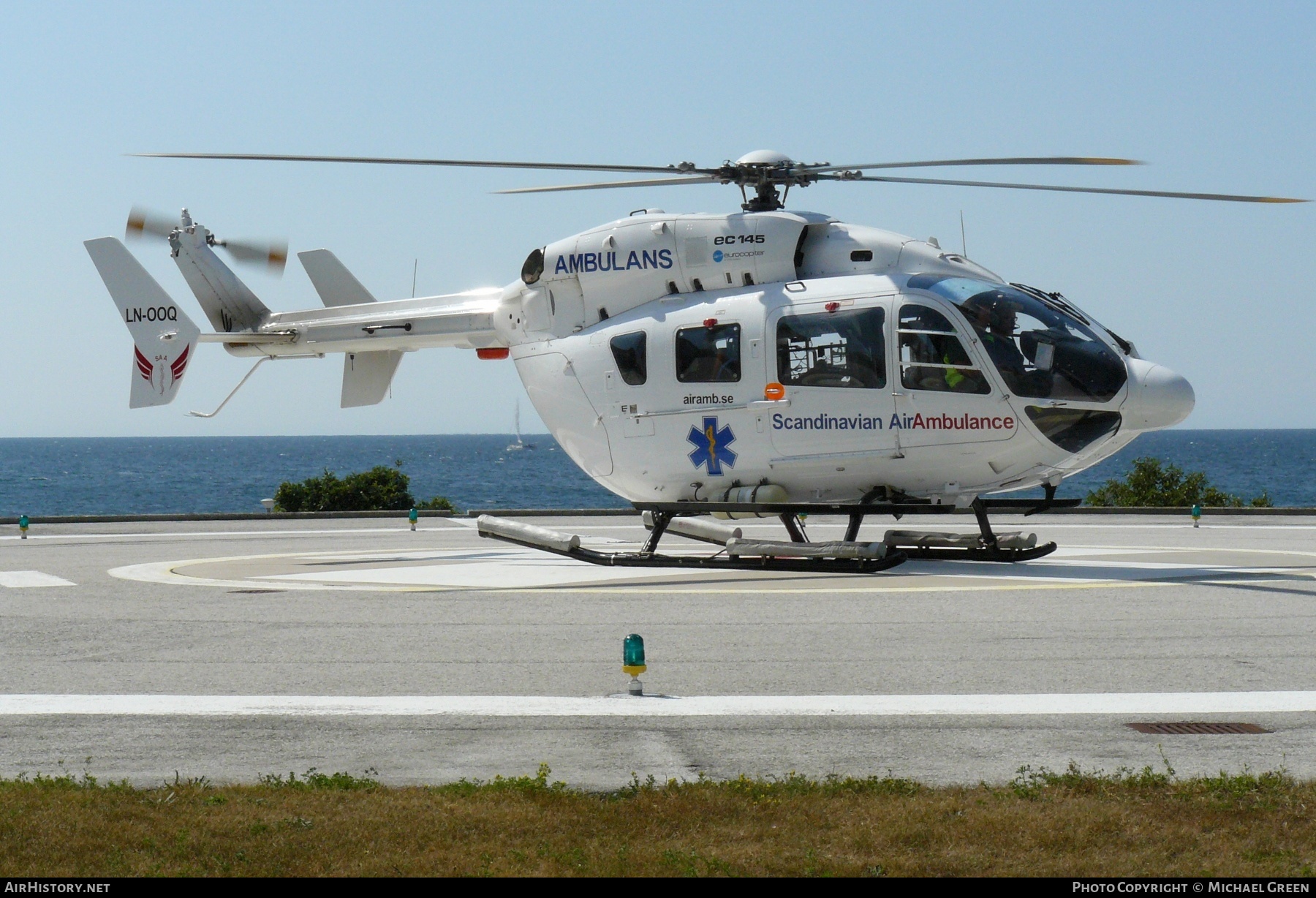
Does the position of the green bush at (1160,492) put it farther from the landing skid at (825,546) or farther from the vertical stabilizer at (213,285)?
the vertical stabilizer at (213,285)

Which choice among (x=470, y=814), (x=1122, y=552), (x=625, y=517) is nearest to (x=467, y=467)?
(x=625, y=517)

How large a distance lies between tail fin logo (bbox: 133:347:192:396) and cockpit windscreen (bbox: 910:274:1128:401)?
11.7 metres

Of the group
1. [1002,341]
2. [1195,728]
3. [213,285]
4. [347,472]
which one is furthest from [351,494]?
[347,472]

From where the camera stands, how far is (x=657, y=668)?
9.10 m

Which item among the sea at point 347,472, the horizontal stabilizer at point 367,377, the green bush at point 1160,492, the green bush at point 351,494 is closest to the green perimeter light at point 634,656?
the horizontal stabilizer at point 367,377

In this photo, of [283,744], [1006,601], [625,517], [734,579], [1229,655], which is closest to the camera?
[283,744]

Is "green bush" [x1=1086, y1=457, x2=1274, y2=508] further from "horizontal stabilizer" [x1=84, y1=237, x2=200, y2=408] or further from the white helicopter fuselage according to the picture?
"horizontal stabilizer" [x1=84, y1=237, x2=200, y2=408]

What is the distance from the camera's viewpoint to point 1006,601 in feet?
40.3

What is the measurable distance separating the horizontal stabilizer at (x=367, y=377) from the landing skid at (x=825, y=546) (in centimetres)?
440

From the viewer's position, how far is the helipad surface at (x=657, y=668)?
267 inches

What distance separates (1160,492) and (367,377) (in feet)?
80.6

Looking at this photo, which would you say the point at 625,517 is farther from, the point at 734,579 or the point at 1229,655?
the point at 1229,655

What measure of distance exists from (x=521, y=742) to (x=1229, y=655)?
5656mm

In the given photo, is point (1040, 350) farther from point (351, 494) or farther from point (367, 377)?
point (351, 494)
